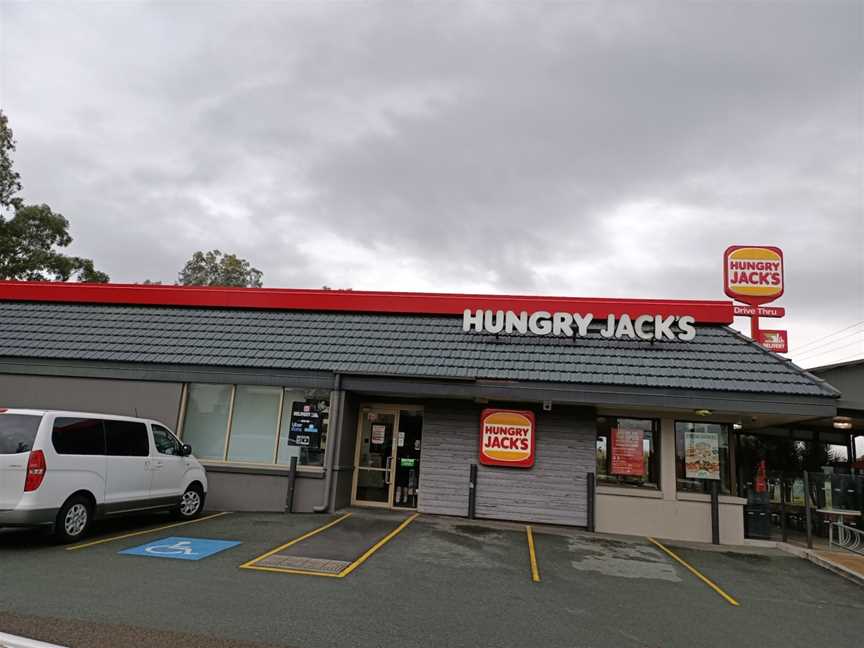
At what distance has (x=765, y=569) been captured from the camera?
1013cm

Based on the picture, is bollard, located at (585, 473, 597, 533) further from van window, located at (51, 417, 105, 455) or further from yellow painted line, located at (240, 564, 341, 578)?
van window, located at (51, 417, 105, 455)

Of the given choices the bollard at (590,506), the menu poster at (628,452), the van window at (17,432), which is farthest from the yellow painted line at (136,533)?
the menu poster at (628,452)

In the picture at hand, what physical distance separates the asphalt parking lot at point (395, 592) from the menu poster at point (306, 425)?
2.28m

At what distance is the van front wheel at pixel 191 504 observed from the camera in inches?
446

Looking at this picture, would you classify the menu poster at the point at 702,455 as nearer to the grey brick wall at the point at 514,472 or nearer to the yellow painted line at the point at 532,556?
the grey brick wall at the point at 514,472

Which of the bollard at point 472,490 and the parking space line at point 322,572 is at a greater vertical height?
the bollard at point 472,490

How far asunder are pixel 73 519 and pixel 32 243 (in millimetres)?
31943

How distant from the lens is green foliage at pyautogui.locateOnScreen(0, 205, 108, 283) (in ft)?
109

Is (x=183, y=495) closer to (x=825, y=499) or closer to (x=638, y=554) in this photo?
(x=638, y=554)

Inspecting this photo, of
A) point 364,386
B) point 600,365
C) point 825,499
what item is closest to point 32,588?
point 364,386

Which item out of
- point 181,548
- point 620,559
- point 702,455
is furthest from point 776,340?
point 181,548

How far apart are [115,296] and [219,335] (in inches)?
157

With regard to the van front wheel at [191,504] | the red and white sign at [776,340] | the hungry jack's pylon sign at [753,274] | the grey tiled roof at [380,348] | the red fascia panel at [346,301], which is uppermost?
the hungry jack's pylon sign at [753,274]

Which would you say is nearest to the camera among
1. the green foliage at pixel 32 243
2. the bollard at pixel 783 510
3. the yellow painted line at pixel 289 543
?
the yellow painted line at pixel 289 543
